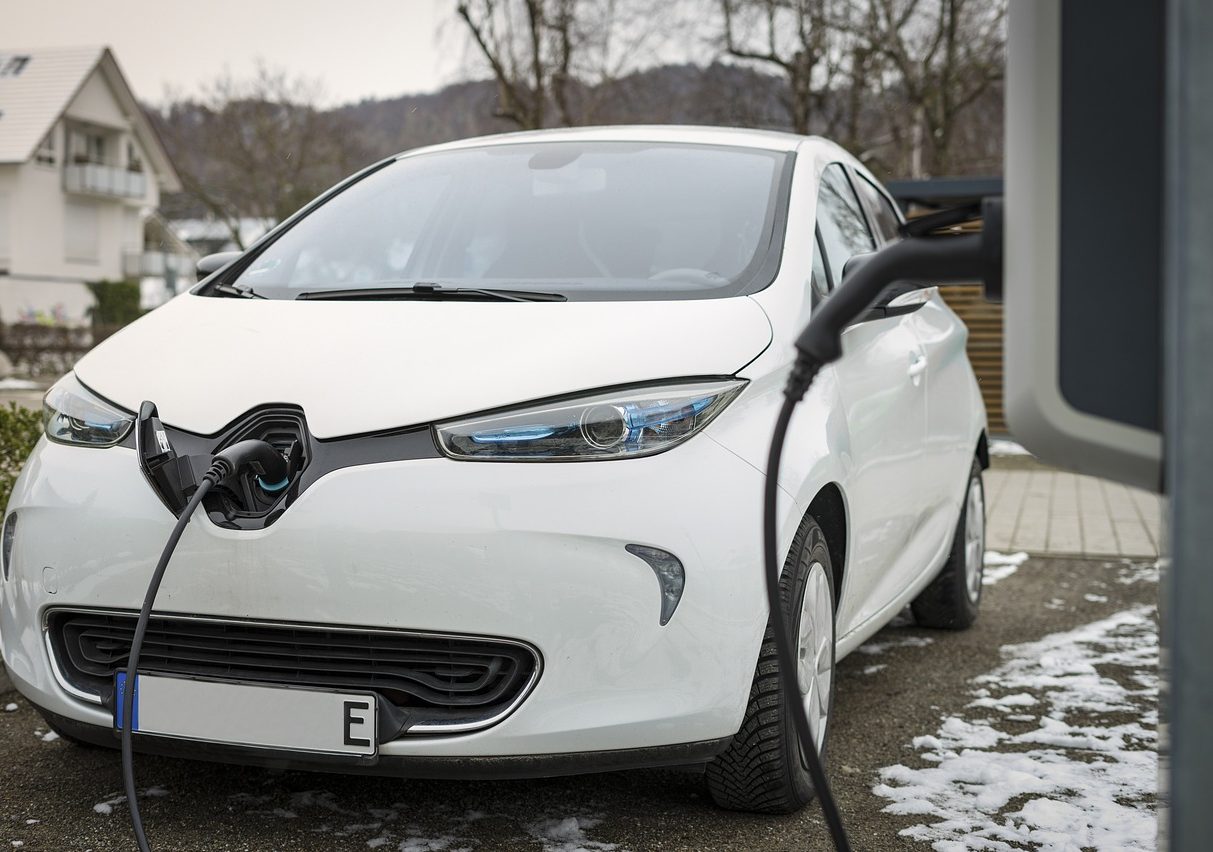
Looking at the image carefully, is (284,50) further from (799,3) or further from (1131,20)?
(1131,20)

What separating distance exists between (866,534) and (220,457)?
1.56 meters

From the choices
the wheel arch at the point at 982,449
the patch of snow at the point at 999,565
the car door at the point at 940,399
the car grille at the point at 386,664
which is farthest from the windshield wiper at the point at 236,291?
the patch of snow at the point at 999,565

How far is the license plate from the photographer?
253cm

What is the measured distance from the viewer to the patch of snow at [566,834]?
277 centimetres

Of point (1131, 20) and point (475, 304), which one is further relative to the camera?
point (475, 304)

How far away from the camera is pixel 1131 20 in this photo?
946 mm

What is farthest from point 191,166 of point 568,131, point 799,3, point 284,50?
point 568,131

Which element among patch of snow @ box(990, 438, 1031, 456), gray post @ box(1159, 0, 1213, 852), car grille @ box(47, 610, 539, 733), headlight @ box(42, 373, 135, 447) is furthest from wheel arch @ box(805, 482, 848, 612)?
patch of snow @ box(990, 438, 1031, 456)

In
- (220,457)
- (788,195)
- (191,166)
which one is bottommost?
(220,457)

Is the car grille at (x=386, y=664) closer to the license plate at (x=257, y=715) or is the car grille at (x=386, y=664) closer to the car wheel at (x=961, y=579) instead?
the license plate at (x=257, y=715)

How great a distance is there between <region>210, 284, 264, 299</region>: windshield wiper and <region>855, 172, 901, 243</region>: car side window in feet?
6.04

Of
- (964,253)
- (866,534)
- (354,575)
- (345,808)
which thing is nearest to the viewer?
(964,253)

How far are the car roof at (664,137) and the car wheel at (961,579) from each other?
4.62ft

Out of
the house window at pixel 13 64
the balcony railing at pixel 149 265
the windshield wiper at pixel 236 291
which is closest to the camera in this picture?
the windshield wiper at pixel 236 291
